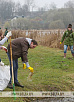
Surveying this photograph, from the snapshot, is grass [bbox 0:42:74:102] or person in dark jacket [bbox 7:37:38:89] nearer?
person in dark jacket [bbox 7:37:38:89]

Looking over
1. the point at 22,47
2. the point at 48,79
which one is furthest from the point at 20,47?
the point at 48,79

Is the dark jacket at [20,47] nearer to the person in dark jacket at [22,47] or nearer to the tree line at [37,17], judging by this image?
the person in dark jacket at [22,47]

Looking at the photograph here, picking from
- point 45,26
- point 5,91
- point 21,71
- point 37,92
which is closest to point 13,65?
point 5,91

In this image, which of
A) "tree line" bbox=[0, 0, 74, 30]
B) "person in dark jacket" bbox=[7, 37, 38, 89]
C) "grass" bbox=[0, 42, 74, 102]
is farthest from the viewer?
"tree line" bbox=[0, 0, 74, 30]

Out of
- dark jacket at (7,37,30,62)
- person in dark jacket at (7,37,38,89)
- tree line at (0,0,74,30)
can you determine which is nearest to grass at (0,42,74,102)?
person in dark jacket at (7,37,38,89)

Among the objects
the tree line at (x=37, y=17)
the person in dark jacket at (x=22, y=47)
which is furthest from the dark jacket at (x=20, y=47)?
the tree line at (x=37, y=17)

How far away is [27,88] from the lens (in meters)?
5.96

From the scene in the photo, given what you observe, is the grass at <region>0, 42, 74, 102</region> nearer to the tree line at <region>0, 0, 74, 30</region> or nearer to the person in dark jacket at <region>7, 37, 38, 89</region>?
the person in dark jacket at <region>7, 37, 38, 89</region>

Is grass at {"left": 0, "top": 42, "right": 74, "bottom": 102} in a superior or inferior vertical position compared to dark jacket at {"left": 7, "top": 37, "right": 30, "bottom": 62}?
inferior

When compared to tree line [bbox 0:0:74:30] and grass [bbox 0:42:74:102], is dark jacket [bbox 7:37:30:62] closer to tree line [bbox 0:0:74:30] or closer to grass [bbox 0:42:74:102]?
grass [bbox 0:42:74:102]

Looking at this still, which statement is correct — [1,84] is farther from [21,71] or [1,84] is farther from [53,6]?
[53,6]

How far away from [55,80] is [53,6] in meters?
76.2

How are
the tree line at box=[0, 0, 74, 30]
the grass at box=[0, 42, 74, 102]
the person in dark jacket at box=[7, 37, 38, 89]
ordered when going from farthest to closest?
the tree line at box=[0, 0, 74, 30], the grass at box=[0, 42, 74, 102], the person in dark jacket at box=[7, 37, 38, 89]

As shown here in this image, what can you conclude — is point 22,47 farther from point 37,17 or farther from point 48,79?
point 37,17
